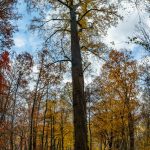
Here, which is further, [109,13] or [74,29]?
[109,13]

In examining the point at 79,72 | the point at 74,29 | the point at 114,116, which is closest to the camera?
the point at 79,72

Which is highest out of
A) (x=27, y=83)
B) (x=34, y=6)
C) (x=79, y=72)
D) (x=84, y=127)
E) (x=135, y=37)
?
(x=27, y=83)

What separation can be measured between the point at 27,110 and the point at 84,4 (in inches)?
1654

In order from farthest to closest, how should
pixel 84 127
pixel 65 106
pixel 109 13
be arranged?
1. pixel 65 106
2. pixel 109 13
3. pixel 84 127

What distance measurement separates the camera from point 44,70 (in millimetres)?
14094

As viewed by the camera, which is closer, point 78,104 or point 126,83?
point 78,104

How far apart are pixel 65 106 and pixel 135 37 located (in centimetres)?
4030

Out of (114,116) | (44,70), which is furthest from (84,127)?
(114,116)

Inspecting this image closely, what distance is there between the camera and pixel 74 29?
42.5 feet

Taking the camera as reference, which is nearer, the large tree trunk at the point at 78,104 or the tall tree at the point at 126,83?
the large tree trunk at the point at 78,104

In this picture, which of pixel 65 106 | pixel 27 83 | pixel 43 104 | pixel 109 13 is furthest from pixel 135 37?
pixel 65 106

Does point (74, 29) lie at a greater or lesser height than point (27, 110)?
lesser

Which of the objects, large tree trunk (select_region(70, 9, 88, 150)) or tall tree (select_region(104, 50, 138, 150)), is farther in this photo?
tall tree (select_region(104, 50, 138, 150))

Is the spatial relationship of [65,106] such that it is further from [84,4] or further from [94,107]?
[84,4]
